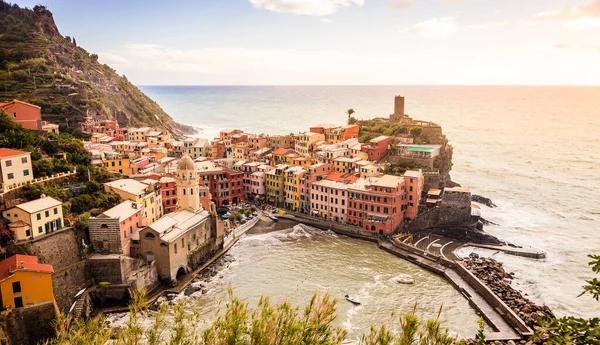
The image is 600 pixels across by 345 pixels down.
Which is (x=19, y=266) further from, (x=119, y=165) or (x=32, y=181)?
(x=119, y=165)

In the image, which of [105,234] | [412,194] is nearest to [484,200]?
[412,194]

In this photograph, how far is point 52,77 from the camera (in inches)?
2911

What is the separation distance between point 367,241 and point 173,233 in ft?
67.2

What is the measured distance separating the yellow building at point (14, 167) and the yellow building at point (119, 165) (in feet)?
39.0

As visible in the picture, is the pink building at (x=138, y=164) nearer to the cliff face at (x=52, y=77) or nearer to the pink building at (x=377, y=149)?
the cliff face at (x=52, y=77)

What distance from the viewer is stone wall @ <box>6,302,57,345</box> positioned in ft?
85.4

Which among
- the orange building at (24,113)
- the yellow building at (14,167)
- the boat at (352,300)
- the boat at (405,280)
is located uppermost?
the orange building at (24,113)

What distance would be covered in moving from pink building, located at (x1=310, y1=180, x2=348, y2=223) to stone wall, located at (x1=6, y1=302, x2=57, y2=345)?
30311 millimetres

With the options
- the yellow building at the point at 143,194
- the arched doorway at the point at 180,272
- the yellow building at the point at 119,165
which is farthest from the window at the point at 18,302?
the yellow building at the point at 119,165

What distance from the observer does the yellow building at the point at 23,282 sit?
26078 mm

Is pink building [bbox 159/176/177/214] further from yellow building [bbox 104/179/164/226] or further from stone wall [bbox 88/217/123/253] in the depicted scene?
stone wall [bbox 88/217/123/253]

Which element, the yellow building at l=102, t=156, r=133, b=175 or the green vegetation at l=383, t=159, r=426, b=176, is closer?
the yellow building at l=102, t=156, r=133, b=175

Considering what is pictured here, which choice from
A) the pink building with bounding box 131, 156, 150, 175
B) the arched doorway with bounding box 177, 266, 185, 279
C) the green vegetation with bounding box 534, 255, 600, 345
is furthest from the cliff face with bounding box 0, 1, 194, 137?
the green vegetation with bounding box 534, 255, 600, 345

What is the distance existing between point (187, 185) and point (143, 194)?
4.21m
